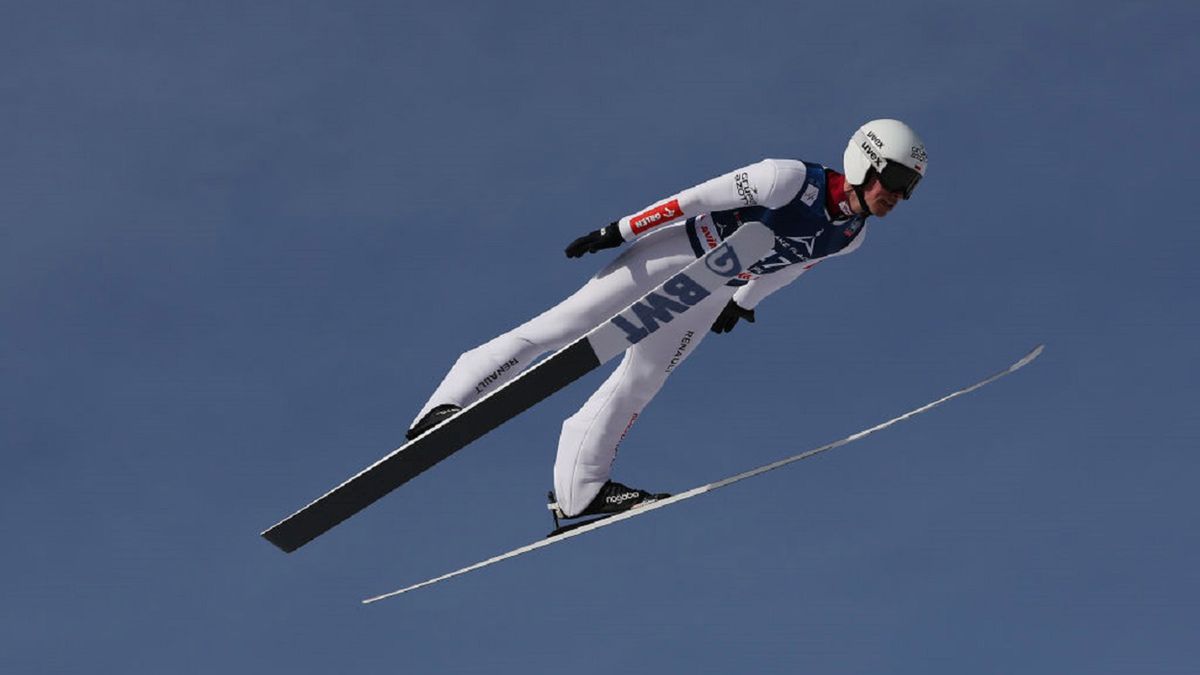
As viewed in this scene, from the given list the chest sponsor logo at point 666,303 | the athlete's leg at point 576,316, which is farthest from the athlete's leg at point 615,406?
the chest sponsor logo at point 666,303

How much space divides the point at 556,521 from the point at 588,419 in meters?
0.92

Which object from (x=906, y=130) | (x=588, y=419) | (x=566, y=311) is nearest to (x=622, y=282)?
(x=566, y=311)

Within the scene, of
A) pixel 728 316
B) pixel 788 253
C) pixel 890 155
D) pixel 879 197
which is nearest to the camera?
pixel 890 155

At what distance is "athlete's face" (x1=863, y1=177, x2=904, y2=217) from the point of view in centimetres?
1298

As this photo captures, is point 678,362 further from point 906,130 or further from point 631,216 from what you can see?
point 906,130

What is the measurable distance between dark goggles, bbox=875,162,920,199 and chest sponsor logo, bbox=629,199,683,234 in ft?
4.80

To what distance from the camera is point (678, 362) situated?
14438 millimetres

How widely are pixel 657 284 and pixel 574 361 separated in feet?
3.21

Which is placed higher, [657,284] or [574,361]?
[657,284]

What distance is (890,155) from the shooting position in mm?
12797

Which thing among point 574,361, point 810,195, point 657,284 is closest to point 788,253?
point 810,195

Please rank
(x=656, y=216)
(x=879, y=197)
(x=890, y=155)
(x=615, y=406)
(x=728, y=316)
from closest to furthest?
(x=890, y=155)
(x=879, y=197)
(x=656, y=216)
(x=615, y=406)
(x=728, y=316)

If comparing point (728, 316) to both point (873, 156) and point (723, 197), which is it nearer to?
point (723, 197)

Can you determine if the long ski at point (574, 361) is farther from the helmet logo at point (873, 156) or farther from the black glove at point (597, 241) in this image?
the helmet logo at point (873, 156)
